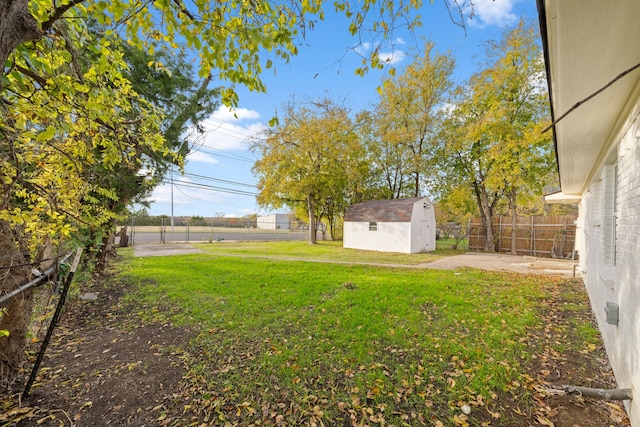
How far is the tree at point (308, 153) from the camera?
18.4m

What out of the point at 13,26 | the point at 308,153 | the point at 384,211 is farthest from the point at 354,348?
the point at 308,153

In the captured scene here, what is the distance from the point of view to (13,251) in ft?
8.74

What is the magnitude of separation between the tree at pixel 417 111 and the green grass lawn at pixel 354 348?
13126mm

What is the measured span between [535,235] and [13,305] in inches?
702

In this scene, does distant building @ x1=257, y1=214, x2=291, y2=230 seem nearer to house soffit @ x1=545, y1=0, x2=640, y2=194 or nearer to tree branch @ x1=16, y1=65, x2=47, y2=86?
tree branch @ x1=16, y1=65, x2=47, y2=86

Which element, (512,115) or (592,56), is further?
(512,115)

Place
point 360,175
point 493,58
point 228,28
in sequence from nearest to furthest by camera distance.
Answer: point 228,28
point 493,58
point 360,175

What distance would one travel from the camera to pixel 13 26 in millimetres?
1409

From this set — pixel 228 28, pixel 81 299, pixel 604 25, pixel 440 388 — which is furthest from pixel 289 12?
pixel 81 299

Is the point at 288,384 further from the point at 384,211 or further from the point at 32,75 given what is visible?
the point at 384,211

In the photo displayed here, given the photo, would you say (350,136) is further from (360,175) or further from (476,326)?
(476,326)

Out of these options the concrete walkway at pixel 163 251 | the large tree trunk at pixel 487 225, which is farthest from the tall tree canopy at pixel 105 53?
the large tree trunk at pixel 487 225

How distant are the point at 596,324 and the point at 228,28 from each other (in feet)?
21.0

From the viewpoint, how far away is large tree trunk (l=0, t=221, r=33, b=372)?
259 centimetres
